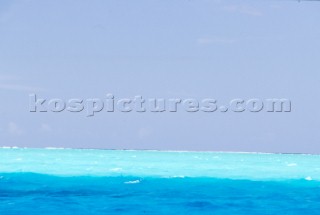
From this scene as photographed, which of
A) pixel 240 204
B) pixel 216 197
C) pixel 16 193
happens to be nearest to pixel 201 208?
pixel 240 204

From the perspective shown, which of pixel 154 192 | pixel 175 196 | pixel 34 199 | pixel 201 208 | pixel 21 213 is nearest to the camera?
pixel 21 213

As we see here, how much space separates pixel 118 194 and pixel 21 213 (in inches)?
148

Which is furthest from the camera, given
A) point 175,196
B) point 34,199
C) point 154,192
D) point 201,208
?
point 154,192

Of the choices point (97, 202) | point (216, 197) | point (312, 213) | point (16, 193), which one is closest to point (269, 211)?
point (312, 213)

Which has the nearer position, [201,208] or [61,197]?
[201,208]

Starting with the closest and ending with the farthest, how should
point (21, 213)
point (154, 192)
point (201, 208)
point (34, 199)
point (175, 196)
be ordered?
1. point (21, 213)
2. point (201, 208)
3. point (34, 199)
4. point (175, 196)
5. point (154, 192)

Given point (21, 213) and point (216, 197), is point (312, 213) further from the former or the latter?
point (21, 213)

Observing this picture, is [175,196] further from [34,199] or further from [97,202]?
[34,199]

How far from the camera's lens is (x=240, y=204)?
482 inches

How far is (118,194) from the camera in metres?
14.1

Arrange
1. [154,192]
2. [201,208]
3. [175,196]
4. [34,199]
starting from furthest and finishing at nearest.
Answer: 1. [154,192]
2. [175,196]
3. [34,199]
4. [201,208]

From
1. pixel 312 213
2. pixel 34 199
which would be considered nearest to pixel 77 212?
pixel 34 199

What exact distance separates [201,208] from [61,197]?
349 centimetres

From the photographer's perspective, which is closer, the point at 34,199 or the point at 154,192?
the point at 34,199
